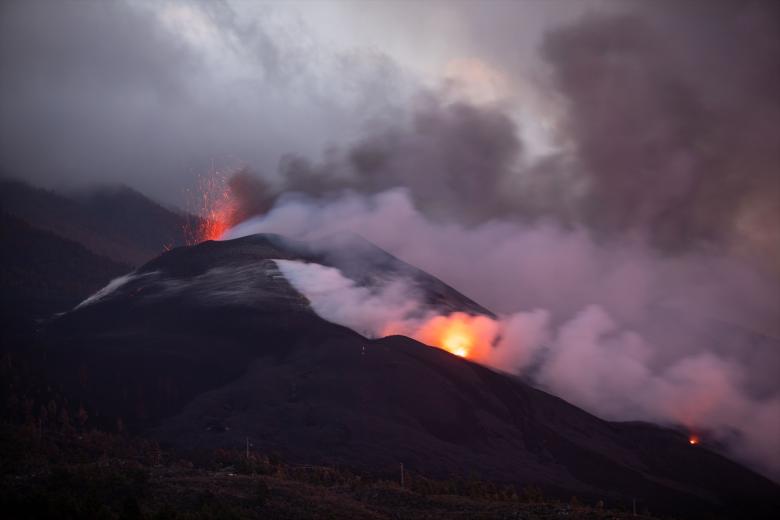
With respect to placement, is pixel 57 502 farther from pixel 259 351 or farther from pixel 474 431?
pixel 259 351

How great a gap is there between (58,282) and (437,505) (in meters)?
130

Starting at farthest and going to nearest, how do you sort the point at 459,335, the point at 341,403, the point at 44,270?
the point at 44,270 < the point at 459,335 < the point at 341,403

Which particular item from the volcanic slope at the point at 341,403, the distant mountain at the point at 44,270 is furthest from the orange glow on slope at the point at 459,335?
the distant mountain at the point at 44,270

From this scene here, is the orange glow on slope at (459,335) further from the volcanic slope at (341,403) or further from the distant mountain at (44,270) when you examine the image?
the distant mountain at (44,270)

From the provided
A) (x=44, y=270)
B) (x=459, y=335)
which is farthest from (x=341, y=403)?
(x=44, y=270)

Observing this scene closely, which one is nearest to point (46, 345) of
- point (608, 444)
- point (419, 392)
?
point (419, 392)

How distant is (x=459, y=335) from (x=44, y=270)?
100546mm

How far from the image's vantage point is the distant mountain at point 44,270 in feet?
425

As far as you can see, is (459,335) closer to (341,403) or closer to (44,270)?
(341,403)

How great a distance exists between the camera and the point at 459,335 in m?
92.6

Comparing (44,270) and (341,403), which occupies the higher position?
(44,270)

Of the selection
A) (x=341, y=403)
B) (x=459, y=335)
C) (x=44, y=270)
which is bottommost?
(x=341, y=403)

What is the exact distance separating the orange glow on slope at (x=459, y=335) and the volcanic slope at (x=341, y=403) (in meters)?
7.19

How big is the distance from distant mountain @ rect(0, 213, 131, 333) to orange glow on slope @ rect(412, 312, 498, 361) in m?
54.9
